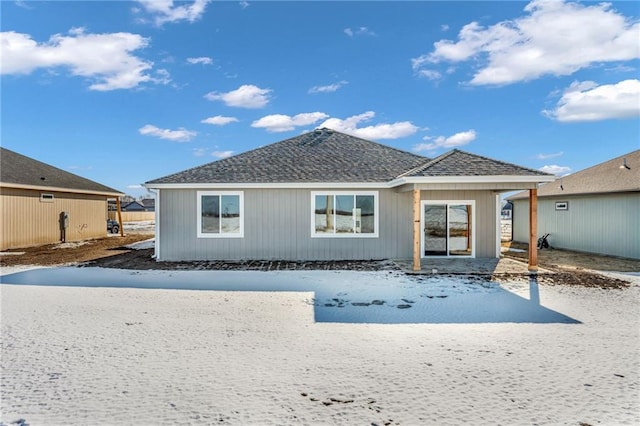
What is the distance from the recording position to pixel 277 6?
1312 centimetres

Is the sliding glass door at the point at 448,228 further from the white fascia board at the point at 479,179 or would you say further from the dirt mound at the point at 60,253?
the dirt mound at the point at 60,253

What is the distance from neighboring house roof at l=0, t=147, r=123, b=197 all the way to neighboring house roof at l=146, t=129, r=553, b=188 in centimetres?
780

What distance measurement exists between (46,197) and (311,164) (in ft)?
41.2

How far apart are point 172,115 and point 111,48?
816 centimetres

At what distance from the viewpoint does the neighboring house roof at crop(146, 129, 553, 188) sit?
976 centimetres

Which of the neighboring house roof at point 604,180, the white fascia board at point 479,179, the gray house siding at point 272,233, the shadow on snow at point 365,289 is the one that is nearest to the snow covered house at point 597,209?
the neighboring house roof at point 604,180

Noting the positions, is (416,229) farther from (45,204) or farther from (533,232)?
(45,204)

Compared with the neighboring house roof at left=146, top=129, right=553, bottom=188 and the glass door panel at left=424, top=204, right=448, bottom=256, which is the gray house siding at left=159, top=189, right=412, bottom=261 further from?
the glass door panel at left=424, top=204, right=448, bottom=256

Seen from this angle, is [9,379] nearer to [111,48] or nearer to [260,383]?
[260,383]

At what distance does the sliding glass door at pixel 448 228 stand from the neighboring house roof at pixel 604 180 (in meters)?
5.59

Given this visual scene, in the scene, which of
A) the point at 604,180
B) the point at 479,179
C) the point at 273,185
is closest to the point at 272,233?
A: the point at 273,185

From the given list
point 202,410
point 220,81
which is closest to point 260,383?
point 202,410

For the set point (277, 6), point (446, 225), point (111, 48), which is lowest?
point (446, 225)

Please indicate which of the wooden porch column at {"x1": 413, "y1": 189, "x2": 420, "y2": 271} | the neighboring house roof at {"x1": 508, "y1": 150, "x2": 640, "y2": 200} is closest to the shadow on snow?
the wooden porch column at {"x1": 413, "y1": 189, "x2": 420, "y2": 271}
